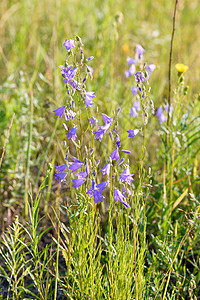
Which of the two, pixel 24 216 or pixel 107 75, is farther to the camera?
pixel 107 75

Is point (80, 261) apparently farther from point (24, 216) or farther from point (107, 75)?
point (107, 75)

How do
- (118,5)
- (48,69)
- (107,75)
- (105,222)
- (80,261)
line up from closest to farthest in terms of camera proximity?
(80,261)
(105,222)
(48,69)
(107,75)
(118,5)

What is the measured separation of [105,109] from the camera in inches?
117

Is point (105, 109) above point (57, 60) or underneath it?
underneath

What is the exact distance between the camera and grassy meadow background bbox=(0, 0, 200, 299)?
1829 mm

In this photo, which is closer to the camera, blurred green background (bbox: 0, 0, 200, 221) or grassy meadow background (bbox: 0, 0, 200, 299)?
grassy meadow background (bbox: 0, 0, 200, 299)

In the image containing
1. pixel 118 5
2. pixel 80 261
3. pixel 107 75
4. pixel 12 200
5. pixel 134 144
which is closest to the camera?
pixel 80 261

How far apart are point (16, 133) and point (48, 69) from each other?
956 millimetres

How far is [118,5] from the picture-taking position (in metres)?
4.68

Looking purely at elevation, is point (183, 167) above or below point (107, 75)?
below

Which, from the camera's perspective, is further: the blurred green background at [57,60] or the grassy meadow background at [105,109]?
the blurred green background at [57,60]

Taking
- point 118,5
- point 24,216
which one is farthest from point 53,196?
point 118,5

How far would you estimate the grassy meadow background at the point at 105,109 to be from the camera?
1.83m

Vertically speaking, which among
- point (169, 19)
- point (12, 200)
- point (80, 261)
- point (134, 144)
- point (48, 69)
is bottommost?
point (80, 261)
